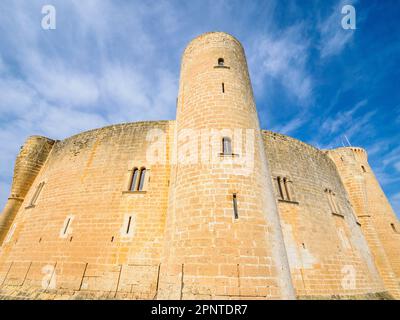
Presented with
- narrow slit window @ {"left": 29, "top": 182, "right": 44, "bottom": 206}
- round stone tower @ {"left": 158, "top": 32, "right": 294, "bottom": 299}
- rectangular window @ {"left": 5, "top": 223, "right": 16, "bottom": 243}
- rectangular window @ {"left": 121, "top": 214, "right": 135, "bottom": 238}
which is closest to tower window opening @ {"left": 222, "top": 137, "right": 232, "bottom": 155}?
round stone tower @ {"left": 158, "top": 32, "right": 294, "bottom": 299}

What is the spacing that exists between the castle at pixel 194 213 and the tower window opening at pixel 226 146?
0.12ft

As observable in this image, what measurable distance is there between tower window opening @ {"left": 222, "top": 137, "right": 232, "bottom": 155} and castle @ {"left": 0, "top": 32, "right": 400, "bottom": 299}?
4 centimetres

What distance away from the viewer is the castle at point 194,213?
544 centimetres

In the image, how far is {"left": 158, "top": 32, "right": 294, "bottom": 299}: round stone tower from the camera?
4966 mm

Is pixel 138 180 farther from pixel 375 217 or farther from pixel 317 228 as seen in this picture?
pixel 375 217

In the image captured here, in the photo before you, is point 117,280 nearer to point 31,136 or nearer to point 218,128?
point 218,128

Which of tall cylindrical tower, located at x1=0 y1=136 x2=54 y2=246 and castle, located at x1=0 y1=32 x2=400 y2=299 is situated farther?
tall cylindrical tower, located at x1=0 y1=136 x2=54 y2=246

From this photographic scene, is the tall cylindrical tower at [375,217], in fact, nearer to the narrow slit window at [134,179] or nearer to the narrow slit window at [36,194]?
the narrow slit window at [134,179]

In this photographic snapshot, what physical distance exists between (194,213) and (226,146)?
2480mm

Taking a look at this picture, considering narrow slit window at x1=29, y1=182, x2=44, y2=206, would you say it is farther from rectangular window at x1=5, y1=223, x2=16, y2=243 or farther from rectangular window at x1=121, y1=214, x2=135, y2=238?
rectangular window at x1=121, y1=214, x2=135, y2=238

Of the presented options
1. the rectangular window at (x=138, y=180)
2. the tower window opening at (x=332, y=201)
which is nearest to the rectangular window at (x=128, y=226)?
the rectangular window at (x=138, y=180)

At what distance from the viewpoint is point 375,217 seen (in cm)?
1720

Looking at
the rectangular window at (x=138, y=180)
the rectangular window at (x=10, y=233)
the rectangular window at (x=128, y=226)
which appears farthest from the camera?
the rectangular window at (x=10, y=233)
